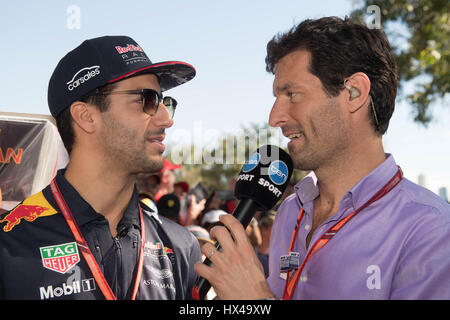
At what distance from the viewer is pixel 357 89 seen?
2.57 metres

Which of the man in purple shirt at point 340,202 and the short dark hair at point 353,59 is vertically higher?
the short dark hair at point 353,59

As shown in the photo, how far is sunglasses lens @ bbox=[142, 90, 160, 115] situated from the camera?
280cm

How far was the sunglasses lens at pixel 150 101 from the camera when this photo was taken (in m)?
2.80

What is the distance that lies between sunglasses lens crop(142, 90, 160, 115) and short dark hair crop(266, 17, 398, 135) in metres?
0.95

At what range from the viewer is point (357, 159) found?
2537 mm

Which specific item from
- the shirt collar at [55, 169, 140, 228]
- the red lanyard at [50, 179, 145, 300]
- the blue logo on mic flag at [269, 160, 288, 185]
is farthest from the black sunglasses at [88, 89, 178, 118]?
the blue logo on mic flag at [269, 160, 288, 185]

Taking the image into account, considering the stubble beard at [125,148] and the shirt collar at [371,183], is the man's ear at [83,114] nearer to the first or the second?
the stubble beard at [125,148]

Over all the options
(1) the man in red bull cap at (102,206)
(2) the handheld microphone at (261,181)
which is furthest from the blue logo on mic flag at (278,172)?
(1) the man in red bull cap at (102,206)

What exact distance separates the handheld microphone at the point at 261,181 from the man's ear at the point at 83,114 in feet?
3.23

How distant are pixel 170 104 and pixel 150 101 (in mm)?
316

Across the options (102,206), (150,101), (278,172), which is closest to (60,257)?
(102,206)

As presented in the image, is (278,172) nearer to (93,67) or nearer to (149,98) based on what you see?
(149,98)

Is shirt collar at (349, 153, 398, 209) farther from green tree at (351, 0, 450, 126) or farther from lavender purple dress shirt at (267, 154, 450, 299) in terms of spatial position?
green tree at (351, 0, 450, 126)

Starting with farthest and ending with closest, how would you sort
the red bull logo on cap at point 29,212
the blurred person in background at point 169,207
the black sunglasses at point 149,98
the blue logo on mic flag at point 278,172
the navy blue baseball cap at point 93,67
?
the blurred person in background at point 169,207, the black sunglasses at point 149,98, the navy blue baseball cap at point 93,67, the blue logo on mic flag at point 278,172, the red bull logo on cap at point 29,212
